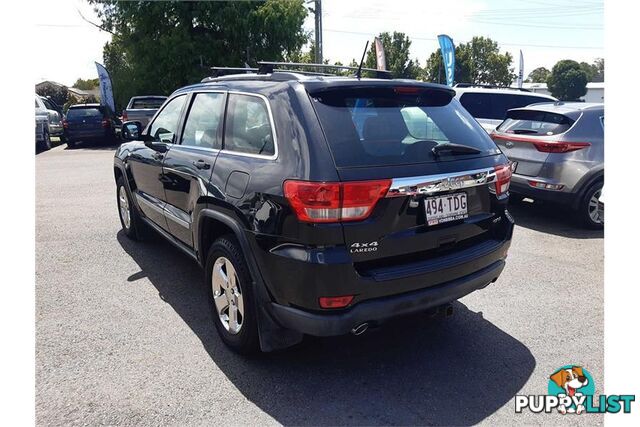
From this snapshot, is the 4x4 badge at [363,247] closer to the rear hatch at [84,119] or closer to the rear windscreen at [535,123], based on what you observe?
the rear windscreen at [535,123]

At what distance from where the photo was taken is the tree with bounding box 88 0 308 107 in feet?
69.7

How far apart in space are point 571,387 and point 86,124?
1846 cm

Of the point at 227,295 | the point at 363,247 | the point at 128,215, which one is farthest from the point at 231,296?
the point at 128,215

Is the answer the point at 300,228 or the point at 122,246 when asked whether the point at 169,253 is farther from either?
the point at 300,228

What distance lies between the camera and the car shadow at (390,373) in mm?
2654

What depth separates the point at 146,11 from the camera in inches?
837

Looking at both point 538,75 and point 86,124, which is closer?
point 86,124

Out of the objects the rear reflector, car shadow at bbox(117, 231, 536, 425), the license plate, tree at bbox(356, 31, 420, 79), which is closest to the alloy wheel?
car shadow at bbox(117, 231, 536, 425)

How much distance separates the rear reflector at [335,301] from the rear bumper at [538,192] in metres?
4.71

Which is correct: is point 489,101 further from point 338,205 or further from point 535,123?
point 338,205

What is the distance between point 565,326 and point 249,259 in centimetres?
255

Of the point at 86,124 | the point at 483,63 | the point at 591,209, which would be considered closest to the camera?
the point at 591,209

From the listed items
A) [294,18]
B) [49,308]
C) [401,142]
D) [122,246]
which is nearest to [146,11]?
[294,18]

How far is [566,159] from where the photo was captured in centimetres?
609
